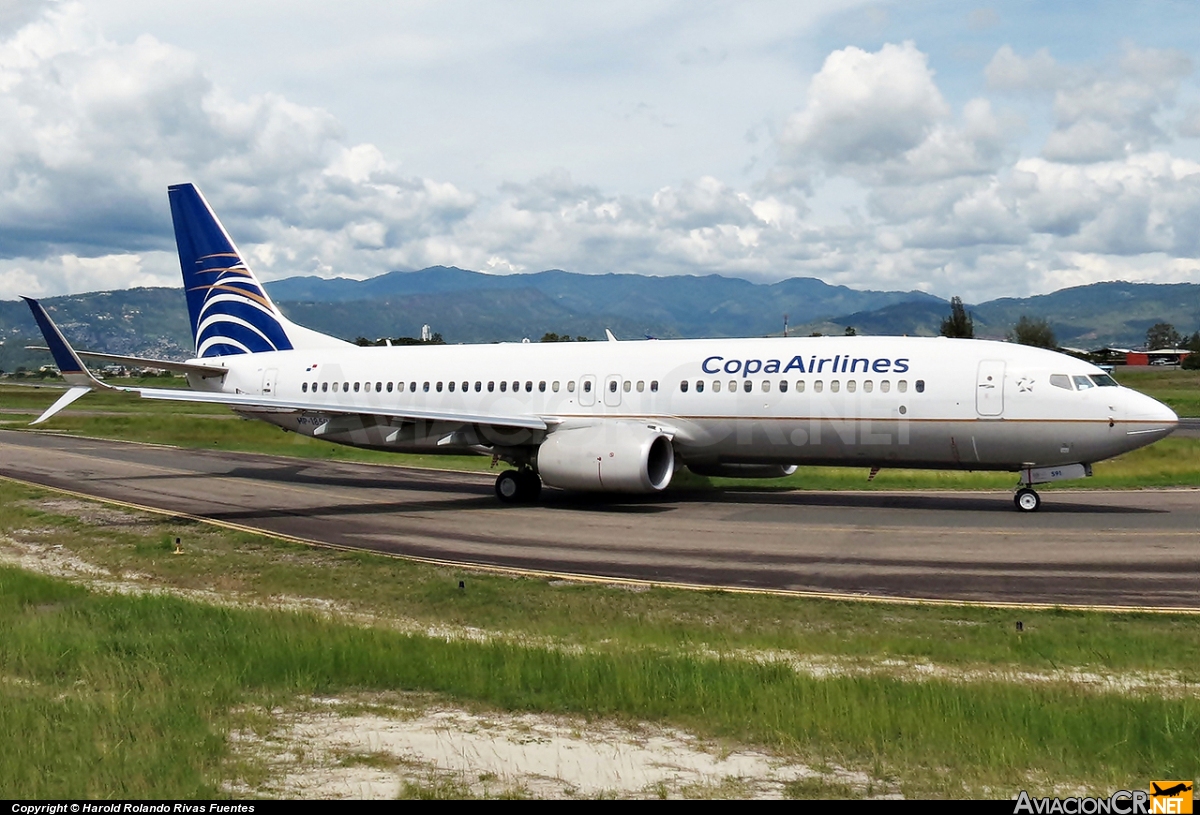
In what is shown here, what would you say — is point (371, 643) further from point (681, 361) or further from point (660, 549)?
point (681, 361)

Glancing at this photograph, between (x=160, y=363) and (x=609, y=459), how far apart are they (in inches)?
504

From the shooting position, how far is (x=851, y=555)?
A: 20266 millimetres

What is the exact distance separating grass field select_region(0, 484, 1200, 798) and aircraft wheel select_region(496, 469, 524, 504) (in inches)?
446

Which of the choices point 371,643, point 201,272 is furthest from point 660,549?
point 201,272

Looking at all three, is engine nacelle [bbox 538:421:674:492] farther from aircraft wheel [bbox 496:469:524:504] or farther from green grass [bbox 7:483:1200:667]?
green grass [bbox 7:483:1200:667]

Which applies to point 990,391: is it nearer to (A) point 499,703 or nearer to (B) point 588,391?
(B) point 588,391

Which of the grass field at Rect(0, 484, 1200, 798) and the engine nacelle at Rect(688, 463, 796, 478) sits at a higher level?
the engine nacelle at Rect(688, 463, 796, 478)

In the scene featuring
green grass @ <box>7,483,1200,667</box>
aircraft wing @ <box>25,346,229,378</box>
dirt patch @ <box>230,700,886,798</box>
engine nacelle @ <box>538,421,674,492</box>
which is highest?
aircraft wing @ <box>25,346,229,378</box>

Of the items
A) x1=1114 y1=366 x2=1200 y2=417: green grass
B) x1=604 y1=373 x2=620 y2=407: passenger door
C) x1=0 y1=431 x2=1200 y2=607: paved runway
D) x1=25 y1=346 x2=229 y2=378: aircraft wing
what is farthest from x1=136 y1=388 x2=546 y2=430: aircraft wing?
x1=1114 y1=366 x2=1200 y2=417: green grass

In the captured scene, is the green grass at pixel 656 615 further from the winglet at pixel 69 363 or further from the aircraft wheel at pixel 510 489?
the aircraft wheel at pixel 510 489

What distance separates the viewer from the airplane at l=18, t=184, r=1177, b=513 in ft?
81.3


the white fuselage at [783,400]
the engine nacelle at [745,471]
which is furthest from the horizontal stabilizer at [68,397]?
the engine nacelle at [745,471]

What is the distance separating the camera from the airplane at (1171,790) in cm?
710

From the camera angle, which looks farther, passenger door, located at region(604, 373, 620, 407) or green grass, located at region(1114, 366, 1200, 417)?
green grass, located at region(1114, 366, 1200, 417)
